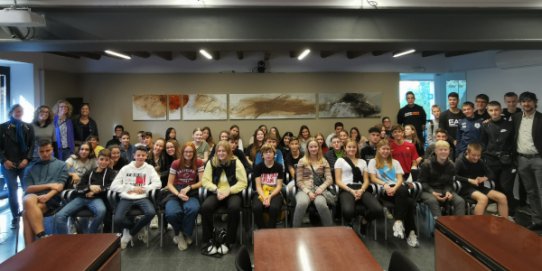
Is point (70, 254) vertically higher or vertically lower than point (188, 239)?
higher

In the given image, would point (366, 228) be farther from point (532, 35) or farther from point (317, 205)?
point (532, 35)

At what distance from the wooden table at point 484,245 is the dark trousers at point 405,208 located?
1.12 metres

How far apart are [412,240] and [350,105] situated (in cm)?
455

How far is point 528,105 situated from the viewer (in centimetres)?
403

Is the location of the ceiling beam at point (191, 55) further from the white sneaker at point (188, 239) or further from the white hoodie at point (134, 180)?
the white sneaker at point (188, 239)

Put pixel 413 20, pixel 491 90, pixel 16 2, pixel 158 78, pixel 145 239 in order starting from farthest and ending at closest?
pixel 158 78
pixel 491 90
pixel 145 239
pixel 413 20
pixel 16 2

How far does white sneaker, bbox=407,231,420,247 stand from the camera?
362 cm

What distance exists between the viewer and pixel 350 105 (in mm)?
7754

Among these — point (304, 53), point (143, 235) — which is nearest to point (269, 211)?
point (143, 235)

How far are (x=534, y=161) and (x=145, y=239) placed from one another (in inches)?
196

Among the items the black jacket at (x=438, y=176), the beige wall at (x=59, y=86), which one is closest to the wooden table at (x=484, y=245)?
the black jacket at (x=438, y=176)

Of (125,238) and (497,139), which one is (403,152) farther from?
(125,238)

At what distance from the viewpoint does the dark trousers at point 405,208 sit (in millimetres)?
3729

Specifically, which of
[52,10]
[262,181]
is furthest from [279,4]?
[52,10]
